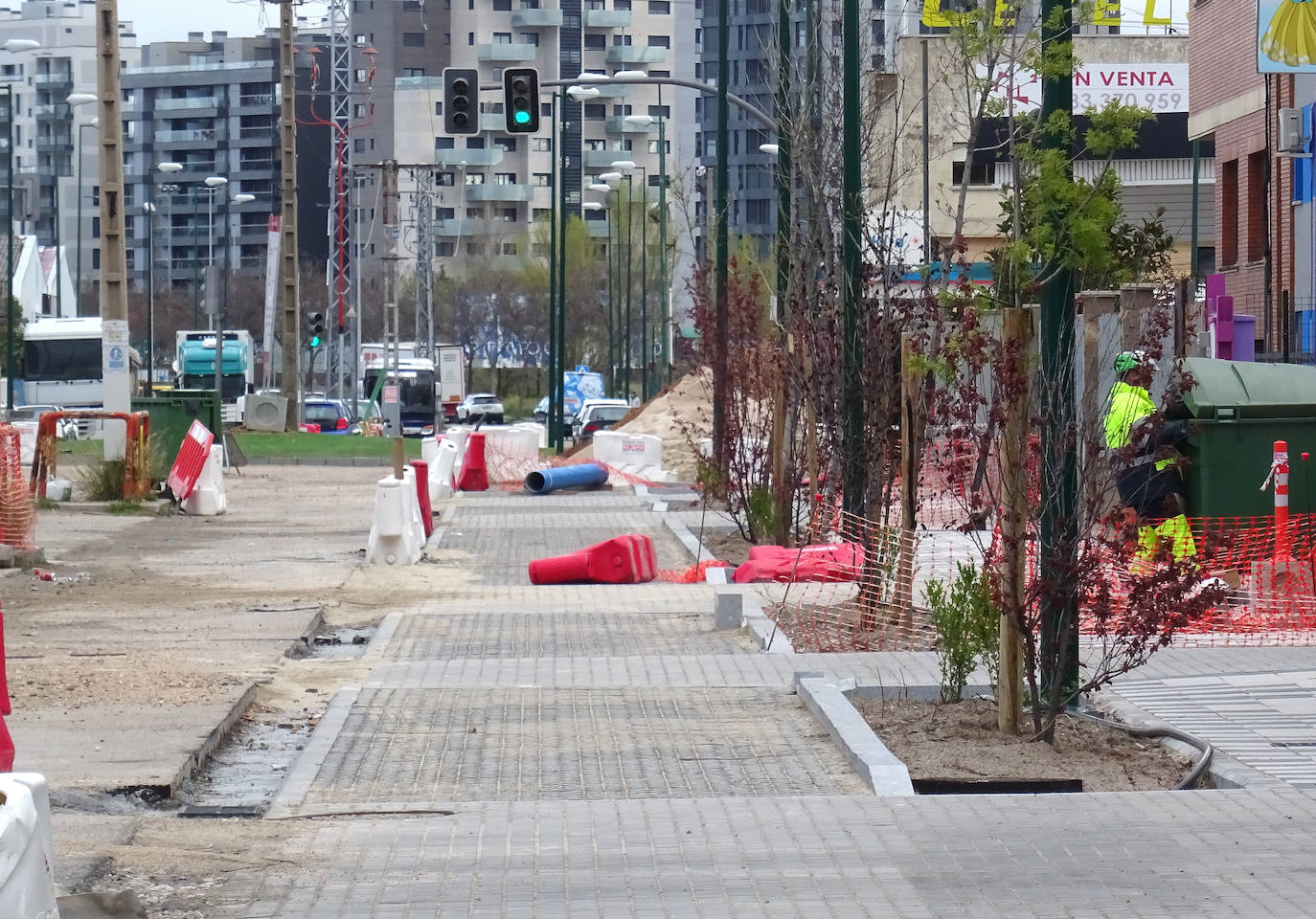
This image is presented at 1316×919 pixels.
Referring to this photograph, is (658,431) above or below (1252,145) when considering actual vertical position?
below

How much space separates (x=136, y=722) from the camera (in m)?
10.2

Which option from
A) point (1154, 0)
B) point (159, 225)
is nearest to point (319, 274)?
point (159, 225)

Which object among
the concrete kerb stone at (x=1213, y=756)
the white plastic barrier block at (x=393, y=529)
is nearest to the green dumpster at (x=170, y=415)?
the white plastic barrier block at (x=393, y=529)

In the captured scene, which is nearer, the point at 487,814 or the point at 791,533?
the point at 487,814

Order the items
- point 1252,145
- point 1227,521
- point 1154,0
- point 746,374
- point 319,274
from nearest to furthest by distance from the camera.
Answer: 1. point 1227,521
2. point 746,374
3. point 1252,145
4. point 1154,0
5. point 319,274

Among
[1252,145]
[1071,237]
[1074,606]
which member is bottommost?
[1074,606]

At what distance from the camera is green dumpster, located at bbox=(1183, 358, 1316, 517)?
1589 cm

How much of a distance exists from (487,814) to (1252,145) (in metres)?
26.9

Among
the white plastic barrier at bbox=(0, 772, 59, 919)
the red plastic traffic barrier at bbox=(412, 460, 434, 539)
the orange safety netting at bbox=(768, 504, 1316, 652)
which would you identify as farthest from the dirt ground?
the red plastic traffic barrier at bbox=(412, 460, 434, 539)

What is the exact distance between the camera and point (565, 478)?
34.8 metres

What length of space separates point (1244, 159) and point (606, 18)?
327 feet

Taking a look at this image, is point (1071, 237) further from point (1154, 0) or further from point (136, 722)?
point (1154, 0)

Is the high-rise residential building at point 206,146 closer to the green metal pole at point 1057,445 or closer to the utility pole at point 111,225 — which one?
the utility pole at point 111,225

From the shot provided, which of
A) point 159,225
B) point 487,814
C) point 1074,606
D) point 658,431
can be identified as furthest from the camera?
point 159,225
